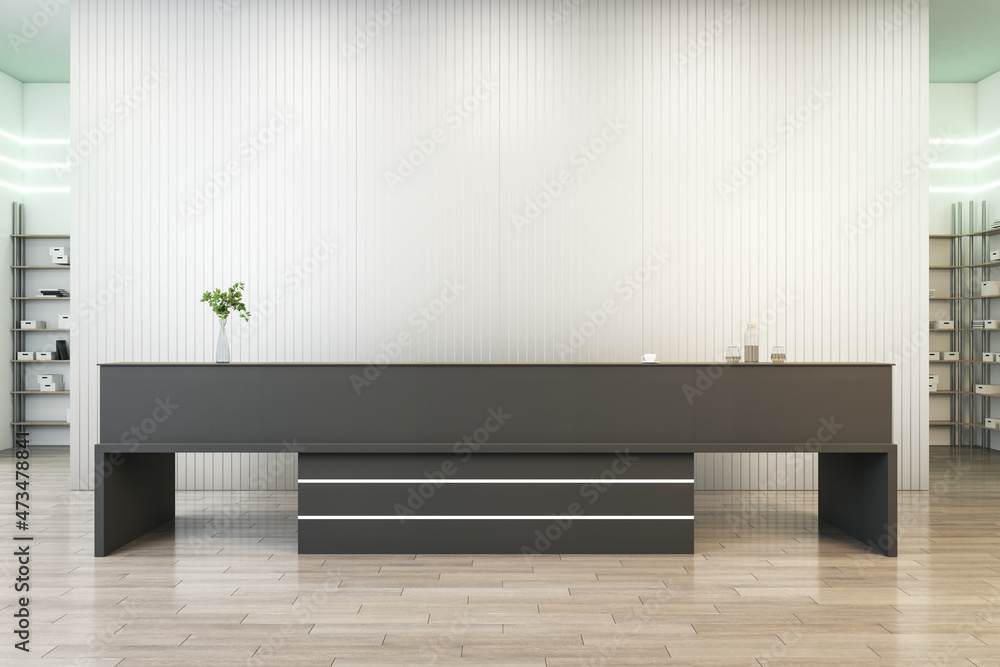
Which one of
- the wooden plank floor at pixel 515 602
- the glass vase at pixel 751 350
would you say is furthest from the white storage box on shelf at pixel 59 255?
the glass vase at pixel 751 350

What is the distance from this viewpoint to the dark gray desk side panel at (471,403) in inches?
154

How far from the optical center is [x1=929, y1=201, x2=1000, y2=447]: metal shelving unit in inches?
311

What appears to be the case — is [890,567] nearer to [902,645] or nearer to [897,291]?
[902,645]

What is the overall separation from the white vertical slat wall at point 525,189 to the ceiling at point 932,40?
3.07 feet

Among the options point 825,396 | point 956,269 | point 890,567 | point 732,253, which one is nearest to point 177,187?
point 732,253

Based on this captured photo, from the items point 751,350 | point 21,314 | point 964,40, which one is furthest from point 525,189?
point 21,314

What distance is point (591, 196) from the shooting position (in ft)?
18.7

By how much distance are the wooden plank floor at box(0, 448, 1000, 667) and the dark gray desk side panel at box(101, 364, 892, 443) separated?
0.65 meters

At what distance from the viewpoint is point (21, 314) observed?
7.92 metres

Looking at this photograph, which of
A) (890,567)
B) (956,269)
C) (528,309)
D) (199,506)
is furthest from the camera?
(956,269)

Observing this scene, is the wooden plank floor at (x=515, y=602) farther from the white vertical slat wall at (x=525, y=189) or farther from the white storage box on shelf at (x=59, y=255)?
the white storage box on shelf at (x=59, y=255)

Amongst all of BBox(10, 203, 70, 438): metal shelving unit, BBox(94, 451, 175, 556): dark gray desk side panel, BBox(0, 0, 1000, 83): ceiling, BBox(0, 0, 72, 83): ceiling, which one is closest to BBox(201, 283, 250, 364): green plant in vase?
BBox(94, 451, 175, 556): dark gray desk side panel

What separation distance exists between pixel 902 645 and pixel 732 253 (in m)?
3.45

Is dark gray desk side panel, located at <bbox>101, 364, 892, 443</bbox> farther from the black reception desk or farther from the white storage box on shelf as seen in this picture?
the white storage box on shelf
